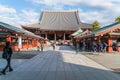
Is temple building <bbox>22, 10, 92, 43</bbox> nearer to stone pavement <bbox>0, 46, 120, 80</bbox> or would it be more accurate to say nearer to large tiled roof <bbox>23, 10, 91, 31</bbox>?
large tiled roof <bbox>23, 10, 91, 31</bbox>

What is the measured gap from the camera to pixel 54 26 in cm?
6512

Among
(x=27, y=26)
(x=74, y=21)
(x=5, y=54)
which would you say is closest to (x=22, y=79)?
(x=5, y=54)

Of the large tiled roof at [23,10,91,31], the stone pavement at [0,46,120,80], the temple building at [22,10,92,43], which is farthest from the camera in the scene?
the large tiled roof at [23,10,91,31]

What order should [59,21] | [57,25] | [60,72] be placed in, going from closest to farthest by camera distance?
[60,72] → [57,25] → [59,21]

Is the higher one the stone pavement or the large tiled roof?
the large tiled roof

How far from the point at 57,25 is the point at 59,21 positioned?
11.1 ft

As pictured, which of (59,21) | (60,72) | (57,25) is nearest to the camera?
(60,72)

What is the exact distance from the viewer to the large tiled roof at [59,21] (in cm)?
6329

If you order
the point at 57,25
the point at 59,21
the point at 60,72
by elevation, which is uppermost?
the point at 59,21

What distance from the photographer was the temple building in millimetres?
61750

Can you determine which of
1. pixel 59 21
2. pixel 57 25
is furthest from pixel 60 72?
pixel 59 21

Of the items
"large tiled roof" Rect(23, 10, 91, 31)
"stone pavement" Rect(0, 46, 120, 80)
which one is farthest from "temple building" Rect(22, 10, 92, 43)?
"stone pavement" Rect(0, 46, 120, 80)

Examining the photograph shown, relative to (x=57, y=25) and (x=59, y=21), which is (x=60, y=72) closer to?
(x=57, y=25)

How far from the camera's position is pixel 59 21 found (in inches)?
2704
